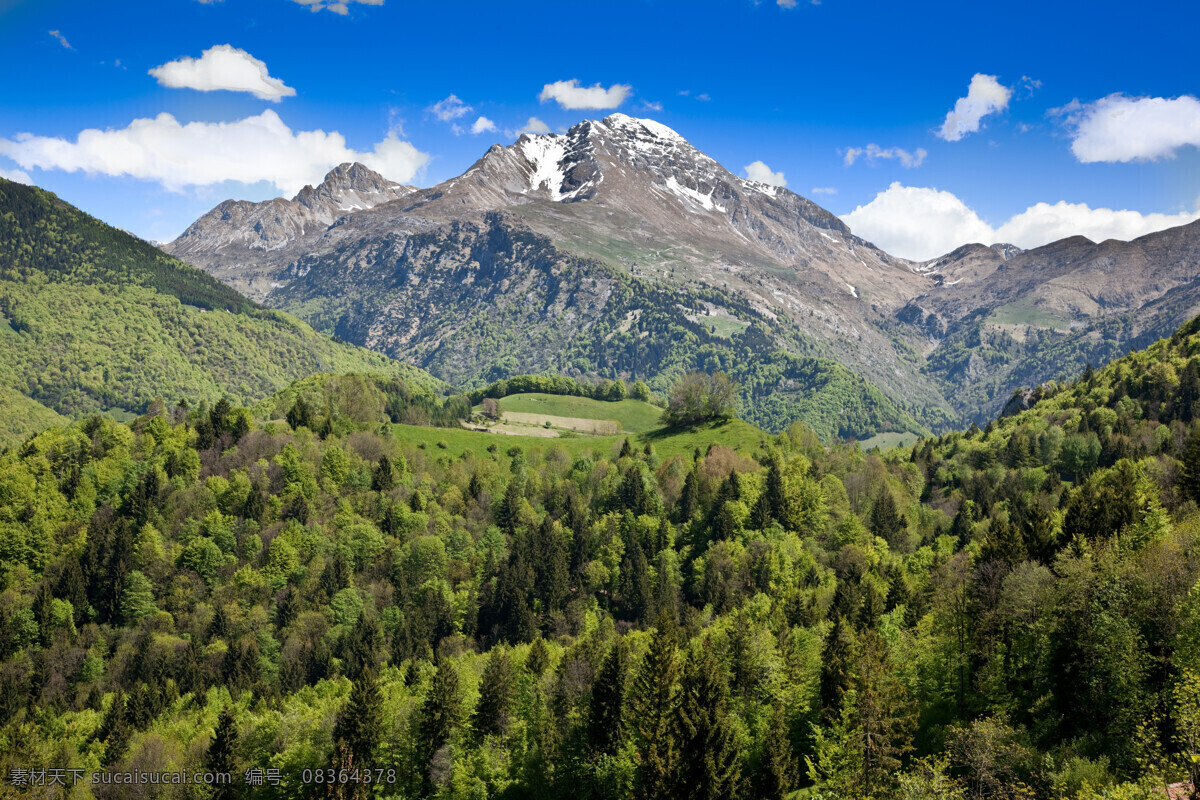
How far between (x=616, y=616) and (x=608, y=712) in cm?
8603

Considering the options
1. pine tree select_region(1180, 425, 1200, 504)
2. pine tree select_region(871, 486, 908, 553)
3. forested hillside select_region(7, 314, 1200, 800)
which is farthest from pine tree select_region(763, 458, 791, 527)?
pine tree select_region(1180, 425, 1200, 504)

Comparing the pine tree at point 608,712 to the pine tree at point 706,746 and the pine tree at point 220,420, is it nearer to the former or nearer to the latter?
the pine tree at point 706,746

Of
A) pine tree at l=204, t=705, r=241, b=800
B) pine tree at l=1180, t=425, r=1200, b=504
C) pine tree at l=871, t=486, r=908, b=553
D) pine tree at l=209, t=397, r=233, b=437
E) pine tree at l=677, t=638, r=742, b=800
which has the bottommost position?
pine tree at l=204, t=705, r=241, b=800

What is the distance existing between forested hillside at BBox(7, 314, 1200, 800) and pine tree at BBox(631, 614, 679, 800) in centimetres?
27

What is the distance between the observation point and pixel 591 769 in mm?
72688

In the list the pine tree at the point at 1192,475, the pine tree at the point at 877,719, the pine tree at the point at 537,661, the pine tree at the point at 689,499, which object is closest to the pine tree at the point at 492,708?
the pine tree at the point at 537,661

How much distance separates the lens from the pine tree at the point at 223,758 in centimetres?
8512

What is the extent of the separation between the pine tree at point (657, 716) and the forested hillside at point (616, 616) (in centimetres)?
27

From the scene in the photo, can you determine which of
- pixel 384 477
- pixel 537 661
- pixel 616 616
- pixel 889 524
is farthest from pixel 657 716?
pixel 384 477

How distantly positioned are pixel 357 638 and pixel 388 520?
→ 4065 centimetres

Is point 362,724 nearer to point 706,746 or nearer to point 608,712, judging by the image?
point 608,712

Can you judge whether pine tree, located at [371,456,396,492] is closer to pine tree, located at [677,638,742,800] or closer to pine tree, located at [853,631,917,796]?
pine tree, located at [677,638,742,800]

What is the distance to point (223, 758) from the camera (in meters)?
85.1

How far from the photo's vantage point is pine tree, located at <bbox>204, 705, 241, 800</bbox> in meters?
85.1
